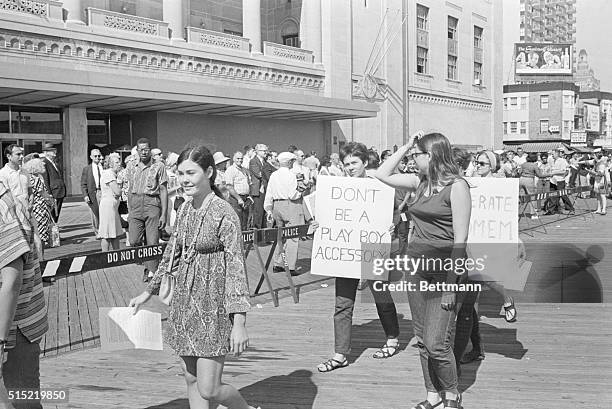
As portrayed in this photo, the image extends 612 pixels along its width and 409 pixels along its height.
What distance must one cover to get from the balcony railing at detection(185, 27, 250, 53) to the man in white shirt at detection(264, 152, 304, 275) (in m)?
19.8

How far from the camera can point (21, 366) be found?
3562mm

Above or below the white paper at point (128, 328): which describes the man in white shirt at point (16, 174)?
above

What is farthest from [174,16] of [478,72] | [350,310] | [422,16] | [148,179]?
[478,72]

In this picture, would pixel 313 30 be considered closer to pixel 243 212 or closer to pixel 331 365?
pixel 243 212

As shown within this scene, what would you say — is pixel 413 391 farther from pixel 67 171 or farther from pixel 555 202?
pixel 67 171

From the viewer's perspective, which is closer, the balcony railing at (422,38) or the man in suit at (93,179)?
the man in suit at (93,179)

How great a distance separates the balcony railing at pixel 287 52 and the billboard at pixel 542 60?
7564 centimetres

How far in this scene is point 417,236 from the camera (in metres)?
4.86

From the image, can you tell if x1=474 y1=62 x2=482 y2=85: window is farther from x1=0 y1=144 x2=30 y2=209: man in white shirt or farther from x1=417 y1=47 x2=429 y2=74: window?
x1=0 y1=144 x2=30 y2=209: man in white shirt

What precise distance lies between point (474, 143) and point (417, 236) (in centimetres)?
5035

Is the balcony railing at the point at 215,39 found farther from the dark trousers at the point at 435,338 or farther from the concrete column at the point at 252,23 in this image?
the dark trousers at the point at 435,338

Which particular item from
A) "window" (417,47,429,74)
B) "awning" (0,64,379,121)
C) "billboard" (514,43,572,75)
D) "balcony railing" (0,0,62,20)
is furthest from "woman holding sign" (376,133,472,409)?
"billboard" (514,43,572,75)

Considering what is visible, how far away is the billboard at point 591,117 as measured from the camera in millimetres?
100625

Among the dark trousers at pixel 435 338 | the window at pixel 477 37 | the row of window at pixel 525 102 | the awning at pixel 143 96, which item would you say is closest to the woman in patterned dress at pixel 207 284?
the dark trousers at pixel 435 338
